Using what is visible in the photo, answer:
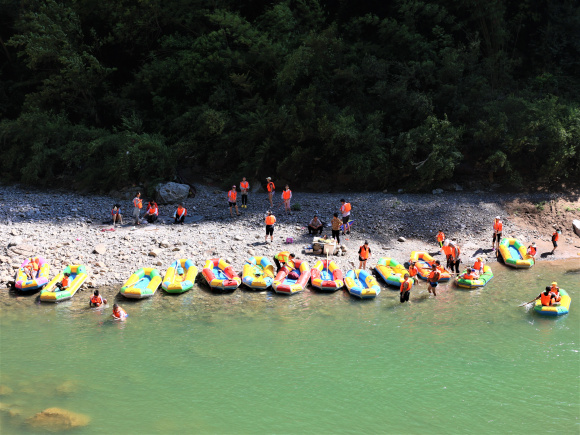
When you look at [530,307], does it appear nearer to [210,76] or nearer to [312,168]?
[312,168]

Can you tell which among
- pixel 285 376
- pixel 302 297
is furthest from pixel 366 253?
pixel 285 376

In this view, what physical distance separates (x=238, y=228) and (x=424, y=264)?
23.3 ft

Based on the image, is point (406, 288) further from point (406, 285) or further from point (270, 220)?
point (270, 220)

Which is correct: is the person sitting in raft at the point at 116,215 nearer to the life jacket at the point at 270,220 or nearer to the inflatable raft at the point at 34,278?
the inflatable raft at the point at 34,278

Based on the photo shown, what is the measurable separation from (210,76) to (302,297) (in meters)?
14.5

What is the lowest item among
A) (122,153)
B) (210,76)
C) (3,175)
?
(3,175)

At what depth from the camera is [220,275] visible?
1720cm

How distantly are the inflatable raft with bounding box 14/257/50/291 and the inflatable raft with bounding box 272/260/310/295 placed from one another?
713 cm

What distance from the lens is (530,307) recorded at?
1597cm

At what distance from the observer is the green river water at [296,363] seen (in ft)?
36.3

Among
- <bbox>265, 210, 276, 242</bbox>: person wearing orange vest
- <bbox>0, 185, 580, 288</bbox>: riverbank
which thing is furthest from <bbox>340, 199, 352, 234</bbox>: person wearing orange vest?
<bbox>265, 210, 276, 242</bbox>: person wearing orange vest

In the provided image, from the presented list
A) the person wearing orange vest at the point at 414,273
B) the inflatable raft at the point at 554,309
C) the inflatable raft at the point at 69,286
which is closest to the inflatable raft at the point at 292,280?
the person wearing orange vest at the point at 414,273

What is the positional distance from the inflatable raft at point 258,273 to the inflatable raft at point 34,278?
6183 mm

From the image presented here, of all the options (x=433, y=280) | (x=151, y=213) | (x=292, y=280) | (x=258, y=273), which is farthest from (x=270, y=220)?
(x=433, y=280)
